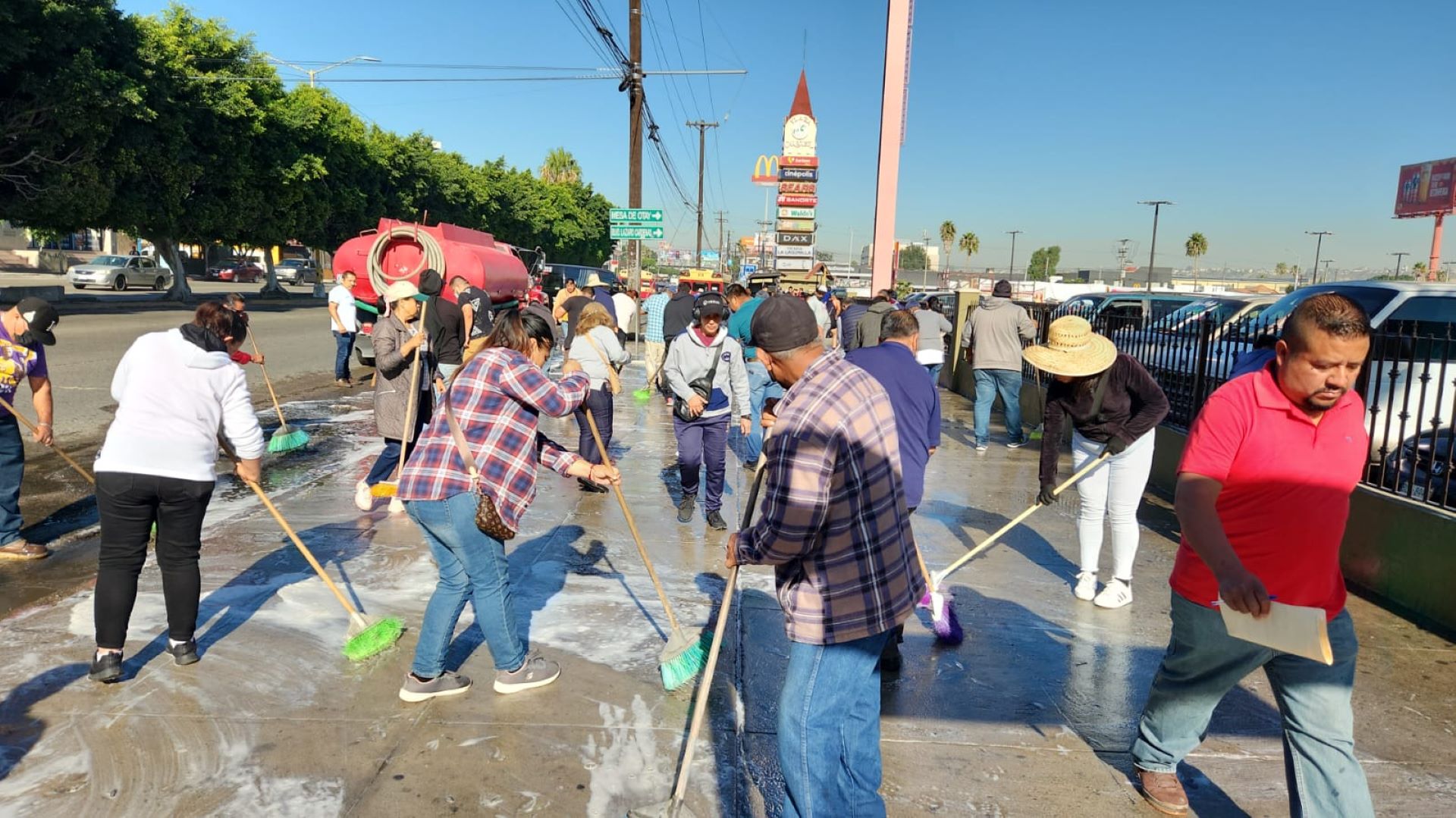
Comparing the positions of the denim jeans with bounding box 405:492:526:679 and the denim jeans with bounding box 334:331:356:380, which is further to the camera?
the denim jeans with bounding box 334:331:356:380

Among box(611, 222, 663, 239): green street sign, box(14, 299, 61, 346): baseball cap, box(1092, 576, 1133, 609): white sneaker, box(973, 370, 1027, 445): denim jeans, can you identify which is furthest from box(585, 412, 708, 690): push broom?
box(611, 222, 663, 239): green street sign

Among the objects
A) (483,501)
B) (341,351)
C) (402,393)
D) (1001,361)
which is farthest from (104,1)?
(483,501)

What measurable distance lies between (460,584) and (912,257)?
162535mm

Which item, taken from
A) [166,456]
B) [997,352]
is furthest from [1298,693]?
[997,352]

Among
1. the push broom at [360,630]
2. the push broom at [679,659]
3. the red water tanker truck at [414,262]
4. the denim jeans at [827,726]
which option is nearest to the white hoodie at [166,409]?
the push broom at [360,630]

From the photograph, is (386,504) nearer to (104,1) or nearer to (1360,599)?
(1360,599)

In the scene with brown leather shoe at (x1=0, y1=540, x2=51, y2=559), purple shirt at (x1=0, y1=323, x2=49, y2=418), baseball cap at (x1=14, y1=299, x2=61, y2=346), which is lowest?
brown leather shoe at (x1=0, y1=540, x2=51, y2=559)

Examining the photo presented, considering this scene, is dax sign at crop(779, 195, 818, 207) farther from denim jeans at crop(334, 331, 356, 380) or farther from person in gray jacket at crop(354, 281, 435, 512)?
person in gray jacket at crop(354, 281, 435, 512)

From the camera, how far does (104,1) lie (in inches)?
807

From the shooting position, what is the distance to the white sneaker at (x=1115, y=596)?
5098mm

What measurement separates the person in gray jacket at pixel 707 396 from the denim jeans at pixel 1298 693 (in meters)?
3.87

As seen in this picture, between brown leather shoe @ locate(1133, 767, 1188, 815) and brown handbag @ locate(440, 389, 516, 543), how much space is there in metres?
2.49

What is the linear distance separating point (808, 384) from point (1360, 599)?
4.78 m

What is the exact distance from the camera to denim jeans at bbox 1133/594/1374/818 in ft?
8.28
